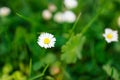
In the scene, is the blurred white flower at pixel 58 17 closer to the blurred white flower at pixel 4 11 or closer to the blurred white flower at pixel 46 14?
the blurred white flower at pixel 46 14

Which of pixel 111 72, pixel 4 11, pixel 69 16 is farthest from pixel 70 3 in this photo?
pixel 111 72

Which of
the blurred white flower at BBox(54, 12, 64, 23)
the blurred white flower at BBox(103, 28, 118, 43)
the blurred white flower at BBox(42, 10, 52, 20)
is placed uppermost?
the blurred white flower at BBox(42, 10, 52, 20)

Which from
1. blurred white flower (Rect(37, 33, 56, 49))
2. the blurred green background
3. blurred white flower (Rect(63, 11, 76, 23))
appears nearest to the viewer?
blurred white flower (Rect(37, 33, 56, 49))

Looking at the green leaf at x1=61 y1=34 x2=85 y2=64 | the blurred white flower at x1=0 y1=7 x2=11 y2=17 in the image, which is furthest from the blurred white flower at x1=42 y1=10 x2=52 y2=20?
the green leaf at x1=61 y1=34 x2=85 y2=64

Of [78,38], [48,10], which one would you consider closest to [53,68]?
[78,38]

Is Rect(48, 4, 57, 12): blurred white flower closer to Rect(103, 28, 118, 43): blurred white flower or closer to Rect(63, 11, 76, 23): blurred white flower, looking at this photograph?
Rect(63, 11, 76, 23): blurred white flower

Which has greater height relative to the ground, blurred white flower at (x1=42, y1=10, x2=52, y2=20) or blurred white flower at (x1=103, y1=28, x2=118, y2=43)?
blurred white flower at (x1=42, y1=10, x2=52, y2=20)

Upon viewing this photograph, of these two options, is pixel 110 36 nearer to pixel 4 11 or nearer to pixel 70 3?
pixel 70 3

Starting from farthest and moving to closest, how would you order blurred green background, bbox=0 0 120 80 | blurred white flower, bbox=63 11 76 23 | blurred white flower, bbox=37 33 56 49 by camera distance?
blurred white flower, bbox=63 11 76 23, blurred green background, bbox=0 0 120 80, blurred white flower, bbox=37 33 56 49

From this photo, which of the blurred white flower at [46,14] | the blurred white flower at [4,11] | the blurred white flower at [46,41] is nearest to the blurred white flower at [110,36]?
the blurred white flower at [46,41]
